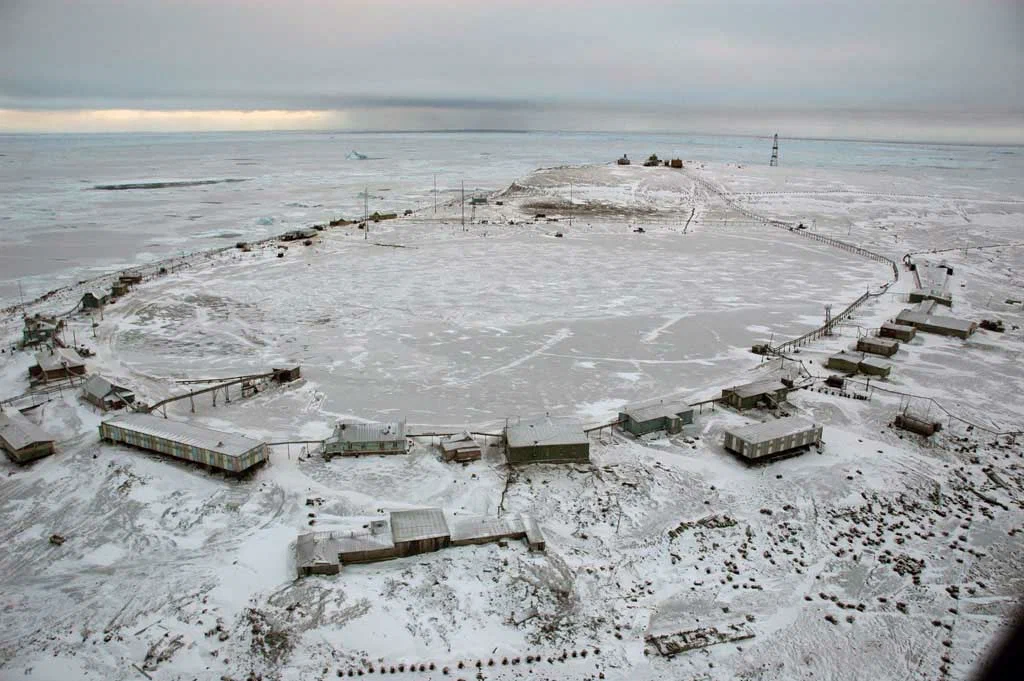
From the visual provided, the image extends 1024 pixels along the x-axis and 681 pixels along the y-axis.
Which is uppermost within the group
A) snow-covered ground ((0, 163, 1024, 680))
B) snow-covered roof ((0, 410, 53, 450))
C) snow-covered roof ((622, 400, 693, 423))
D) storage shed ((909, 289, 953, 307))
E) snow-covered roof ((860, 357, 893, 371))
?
storage shed ((909, 289, 953, 307))

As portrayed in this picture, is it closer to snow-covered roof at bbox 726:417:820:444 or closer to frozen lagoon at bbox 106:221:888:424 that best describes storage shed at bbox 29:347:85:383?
frozen lagoon at bbox 106:221:888:424

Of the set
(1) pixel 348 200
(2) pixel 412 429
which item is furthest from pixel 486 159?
→ (2) pixel 412 429

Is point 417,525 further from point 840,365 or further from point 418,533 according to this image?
point 840,365

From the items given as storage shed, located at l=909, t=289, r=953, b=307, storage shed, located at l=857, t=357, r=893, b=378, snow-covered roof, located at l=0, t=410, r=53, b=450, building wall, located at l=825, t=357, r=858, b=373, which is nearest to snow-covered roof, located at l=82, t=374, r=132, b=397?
snow-covered roof, located at l=0, t=410, r=53, b=450

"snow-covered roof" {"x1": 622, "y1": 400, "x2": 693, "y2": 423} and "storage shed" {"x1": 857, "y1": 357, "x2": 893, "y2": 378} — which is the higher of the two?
"storage shed" {"x1": 857, "y1": 357, "x2": 893, "y2": 378}

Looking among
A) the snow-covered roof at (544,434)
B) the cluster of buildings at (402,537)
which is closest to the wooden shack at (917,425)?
the snow-covered roof at (544,434)

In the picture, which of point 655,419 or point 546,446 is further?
point 655,419

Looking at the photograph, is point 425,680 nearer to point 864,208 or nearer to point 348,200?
point 348,200

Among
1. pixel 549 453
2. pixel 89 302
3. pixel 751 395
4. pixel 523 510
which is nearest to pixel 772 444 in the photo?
pixel 751 395
